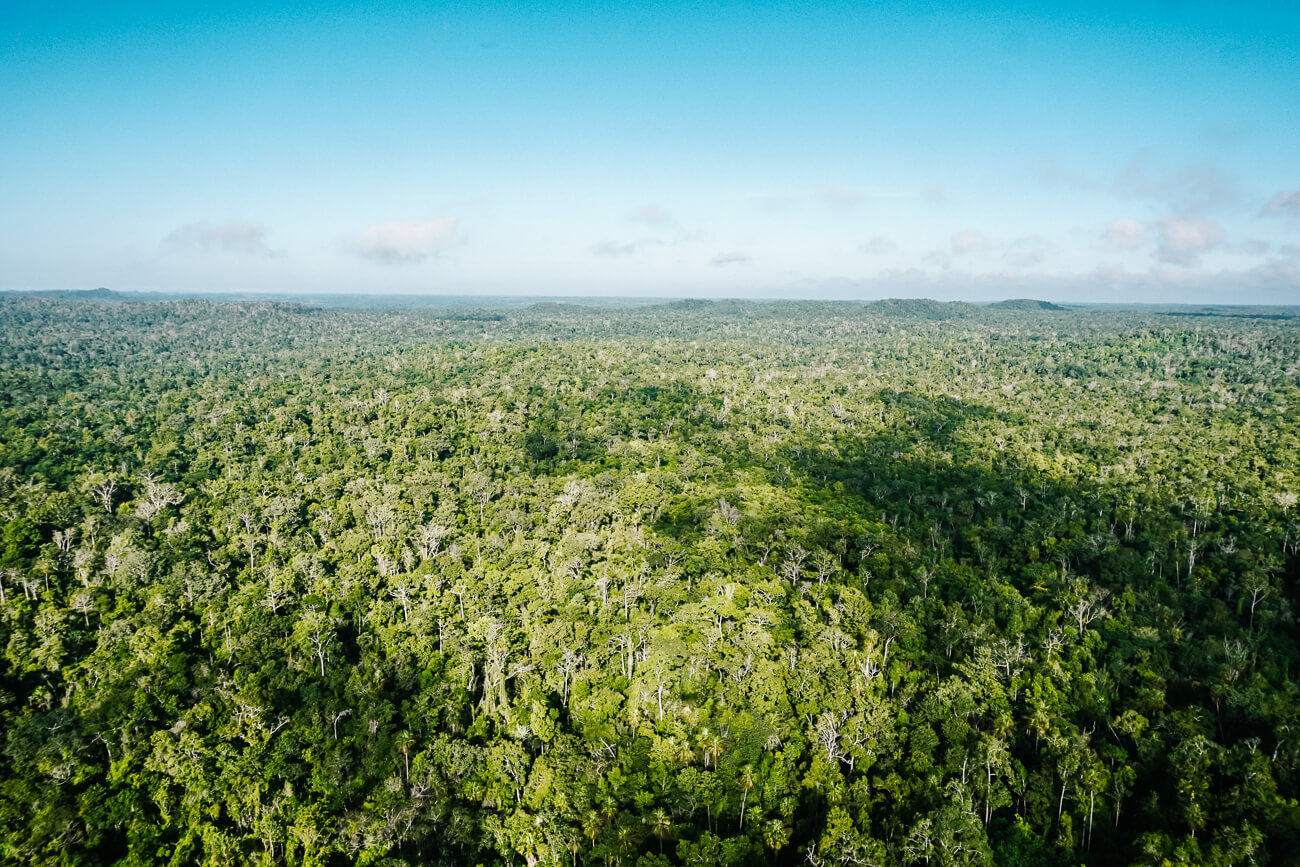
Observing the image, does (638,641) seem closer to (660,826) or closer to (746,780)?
(746,780)

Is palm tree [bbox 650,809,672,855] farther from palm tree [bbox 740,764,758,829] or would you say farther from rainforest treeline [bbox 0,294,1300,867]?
palm tree [bbox 740,764,758,829]

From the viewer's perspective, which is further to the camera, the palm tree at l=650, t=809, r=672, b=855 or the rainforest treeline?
the rainforest treeline

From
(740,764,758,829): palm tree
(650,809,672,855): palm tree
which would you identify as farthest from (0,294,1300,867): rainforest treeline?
(650,809,672,855): palm tree

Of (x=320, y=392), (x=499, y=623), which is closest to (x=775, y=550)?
(x=499, y=623)

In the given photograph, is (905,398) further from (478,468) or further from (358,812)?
(358,812)

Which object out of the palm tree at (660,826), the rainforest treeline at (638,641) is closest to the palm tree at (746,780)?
the rainforest treeline at (638,641)

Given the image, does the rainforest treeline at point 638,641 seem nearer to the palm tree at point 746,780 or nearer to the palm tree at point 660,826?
the palm tree at point 746,780

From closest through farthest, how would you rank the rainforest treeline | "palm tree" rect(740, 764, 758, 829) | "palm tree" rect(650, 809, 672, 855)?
"palm tree" rect(650, 809, 672, 855)
the rainforest treeline
"palm tree" rect(740, 764, 758, 829)

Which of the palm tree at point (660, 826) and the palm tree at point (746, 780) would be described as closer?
the palm tree at point (660, 826)

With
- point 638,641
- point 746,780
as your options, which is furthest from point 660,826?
point 638,641
